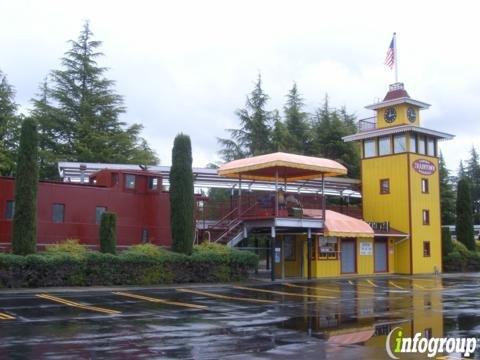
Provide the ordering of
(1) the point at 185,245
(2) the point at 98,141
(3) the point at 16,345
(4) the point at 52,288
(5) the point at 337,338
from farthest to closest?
(2) the point at 98,141 → (1) the point at 185,245 → (4) the point at 52,288 → (5) the point at 337,338 → (3) the point at 16,345

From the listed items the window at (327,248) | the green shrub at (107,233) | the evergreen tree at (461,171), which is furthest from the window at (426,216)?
the evergreen tree at (461,171)

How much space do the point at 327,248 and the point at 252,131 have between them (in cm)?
2422

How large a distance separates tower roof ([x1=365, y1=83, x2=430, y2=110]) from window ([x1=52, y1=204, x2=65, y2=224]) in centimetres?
2175

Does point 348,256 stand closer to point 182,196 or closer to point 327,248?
point 327,248

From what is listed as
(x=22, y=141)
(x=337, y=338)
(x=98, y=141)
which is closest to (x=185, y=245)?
(x=22, y=141)

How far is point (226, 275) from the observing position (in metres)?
28.2

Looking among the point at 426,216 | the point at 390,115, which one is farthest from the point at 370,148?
the point at 426,216

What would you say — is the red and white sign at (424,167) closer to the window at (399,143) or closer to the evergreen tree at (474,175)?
the window at (399,143)

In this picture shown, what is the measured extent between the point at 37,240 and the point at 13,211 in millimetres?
1632

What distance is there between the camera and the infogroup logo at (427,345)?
417 inches

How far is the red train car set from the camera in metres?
27.0

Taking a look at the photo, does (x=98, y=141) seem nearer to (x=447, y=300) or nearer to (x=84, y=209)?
(x=84, y=209)

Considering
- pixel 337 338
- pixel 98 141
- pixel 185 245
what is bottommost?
pixel 337 338

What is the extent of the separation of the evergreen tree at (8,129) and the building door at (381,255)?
26.7 meters
